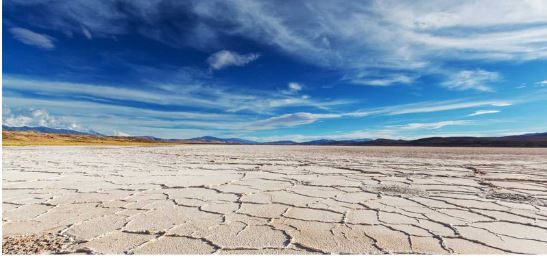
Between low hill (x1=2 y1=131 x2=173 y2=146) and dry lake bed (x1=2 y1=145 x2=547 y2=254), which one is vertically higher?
low hill (x1=2 y1=131 x2=173 y2=146)

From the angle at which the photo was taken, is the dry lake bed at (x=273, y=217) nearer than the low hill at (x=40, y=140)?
Yes

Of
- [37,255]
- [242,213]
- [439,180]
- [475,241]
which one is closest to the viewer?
[37,255]

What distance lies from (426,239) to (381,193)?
5.77 ft

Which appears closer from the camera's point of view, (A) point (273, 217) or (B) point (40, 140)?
(A) point (273, 217)

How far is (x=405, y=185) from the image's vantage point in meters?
4.76

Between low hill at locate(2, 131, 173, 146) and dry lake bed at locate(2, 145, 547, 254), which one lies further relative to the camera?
low hill at locate(2, 131, 173, 146)

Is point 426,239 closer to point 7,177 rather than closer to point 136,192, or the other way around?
point 136,192

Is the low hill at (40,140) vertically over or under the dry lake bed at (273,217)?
over

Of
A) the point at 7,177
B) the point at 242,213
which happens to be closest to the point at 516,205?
the point at 242,213

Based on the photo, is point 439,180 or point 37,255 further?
point 439,180

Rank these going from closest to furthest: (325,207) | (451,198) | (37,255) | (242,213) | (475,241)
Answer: (37,255) < (475,241) < (242,213) < (325,207) < (451,198)

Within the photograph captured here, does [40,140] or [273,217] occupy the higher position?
[40,140]

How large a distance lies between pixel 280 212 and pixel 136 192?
1.89m

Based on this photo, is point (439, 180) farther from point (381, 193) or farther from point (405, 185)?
point (381, 193)
